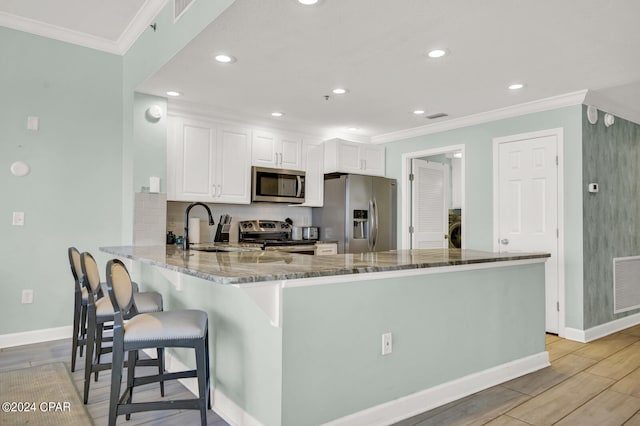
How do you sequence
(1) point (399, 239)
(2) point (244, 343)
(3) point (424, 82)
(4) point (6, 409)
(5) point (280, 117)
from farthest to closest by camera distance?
(1) point (399, 239), (5) point (280, 117), (3) point (424, 82), (4) point (6, 409), (2) point (244, 343)

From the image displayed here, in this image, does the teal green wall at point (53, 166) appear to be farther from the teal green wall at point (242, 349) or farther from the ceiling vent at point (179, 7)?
the teal green wall at point (242, 349)

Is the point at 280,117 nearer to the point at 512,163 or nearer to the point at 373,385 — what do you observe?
the point at 512,163

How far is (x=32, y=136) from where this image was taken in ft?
12.3

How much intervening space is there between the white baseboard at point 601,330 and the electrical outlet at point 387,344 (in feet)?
8.73

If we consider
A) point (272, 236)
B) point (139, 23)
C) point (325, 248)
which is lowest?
point (325, 248)

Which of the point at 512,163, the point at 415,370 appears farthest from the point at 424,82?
the point at 415,370

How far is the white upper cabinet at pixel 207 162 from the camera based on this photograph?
432 cm

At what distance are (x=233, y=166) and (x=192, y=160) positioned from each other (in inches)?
18.7

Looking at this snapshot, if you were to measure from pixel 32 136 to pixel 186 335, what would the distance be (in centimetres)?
294

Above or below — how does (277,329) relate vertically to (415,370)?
above

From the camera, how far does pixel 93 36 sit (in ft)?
13.0

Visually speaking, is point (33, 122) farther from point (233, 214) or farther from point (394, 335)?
point (394, 335)

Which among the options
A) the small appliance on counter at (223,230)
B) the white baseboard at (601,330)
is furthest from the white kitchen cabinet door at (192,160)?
the white baseboard at (601,330)

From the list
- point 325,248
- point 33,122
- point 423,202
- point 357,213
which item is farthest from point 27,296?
point 423,202
